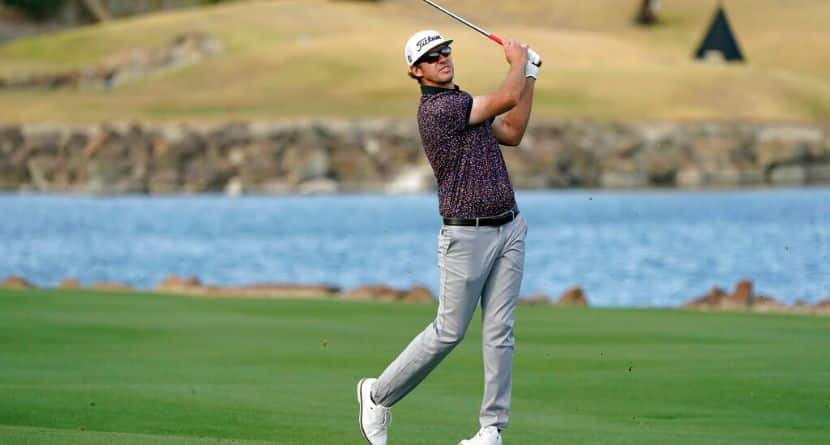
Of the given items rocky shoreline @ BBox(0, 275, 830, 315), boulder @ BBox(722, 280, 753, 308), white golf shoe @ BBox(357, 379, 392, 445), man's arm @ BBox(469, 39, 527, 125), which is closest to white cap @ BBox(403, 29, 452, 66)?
man's arm @ BBox(469, 39, 527, 125)

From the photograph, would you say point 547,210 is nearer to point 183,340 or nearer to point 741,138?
point 741,138

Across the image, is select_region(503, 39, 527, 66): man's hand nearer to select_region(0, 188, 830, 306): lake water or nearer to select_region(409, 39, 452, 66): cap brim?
select_region(409, 39, 452, 66): cap brim

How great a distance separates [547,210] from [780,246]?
19510 mm

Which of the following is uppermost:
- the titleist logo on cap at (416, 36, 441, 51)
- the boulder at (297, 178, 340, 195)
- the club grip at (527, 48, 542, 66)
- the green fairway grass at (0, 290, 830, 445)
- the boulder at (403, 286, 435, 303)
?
the titleist logo on cap at (416, 36, 441, 51)

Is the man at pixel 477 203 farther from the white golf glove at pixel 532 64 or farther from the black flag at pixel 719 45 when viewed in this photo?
the black flag at pixel 719 45

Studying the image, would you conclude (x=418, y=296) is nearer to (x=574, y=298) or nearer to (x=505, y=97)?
(x=574, y=298)

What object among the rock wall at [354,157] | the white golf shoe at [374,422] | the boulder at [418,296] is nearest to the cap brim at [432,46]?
the white golf shoe at [374,422]

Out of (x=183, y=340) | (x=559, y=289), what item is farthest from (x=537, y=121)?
(x=183, y=340)

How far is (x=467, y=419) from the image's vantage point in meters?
11.4

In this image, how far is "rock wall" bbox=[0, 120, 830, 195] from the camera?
80.7 metres

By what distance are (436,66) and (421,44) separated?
0.45 feet

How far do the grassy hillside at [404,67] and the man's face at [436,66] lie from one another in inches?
3063

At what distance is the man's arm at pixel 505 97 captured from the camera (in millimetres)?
9289

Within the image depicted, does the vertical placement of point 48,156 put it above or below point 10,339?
below
